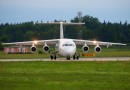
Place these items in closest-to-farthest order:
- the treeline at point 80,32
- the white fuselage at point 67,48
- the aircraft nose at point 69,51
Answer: the aircraft nose at point 69,51, the white fuselage at point 67,48, the treeline at point 80,32

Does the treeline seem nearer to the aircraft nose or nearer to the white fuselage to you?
the white fuselage

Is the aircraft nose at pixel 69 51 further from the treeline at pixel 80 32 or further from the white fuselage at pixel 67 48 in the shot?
the treeline at pixel 80 32

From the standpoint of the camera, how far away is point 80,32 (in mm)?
113750

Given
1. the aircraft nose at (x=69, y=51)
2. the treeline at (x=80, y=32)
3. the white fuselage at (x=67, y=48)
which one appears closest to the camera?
the aircraft nose at (x=69, y=51)

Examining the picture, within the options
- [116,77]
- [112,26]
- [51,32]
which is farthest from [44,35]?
[116,77]

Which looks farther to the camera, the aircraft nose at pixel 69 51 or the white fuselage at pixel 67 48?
the white fuselage at pixel 67 48

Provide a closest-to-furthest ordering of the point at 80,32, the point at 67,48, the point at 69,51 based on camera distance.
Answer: the point at 69,51
the point at 67,48
the point at 80,32

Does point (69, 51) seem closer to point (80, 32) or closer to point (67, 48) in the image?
point (67, 48)

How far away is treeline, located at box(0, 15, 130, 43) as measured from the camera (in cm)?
11612

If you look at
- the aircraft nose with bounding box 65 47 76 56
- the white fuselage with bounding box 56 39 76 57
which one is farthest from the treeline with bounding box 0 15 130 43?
the aircraft nose with bounding box 65 47 76 56

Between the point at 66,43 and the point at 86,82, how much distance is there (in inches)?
1195

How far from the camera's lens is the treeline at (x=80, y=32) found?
381ft

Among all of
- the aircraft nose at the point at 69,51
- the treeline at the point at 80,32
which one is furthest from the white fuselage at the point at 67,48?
the treeline at the point at 80,32

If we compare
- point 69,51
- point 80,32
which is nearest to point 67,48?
point 69,51
